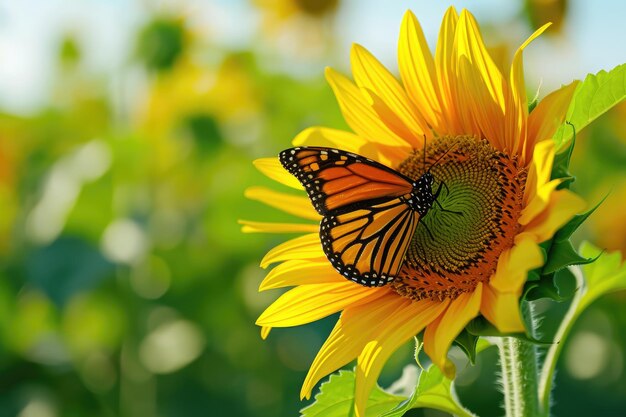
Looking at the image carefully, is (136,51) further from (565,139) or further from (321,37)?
(565,139)

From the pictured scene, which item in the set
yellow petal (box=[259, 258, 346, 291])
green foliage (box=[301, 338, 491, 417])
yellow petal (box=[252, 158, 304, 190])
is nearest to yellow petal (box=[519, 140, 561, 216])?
green foliage (box=[301, 338, 491, 417])

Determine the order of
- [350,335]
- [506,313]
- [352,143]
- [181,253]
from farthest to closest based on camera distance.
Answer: [181,253]
[352,143]
[350,335]
[506,313]

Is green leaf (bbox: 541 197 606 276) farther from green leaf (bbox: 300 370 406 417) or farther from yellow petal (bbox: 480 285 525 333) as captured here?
green leaf (bbox: 300 370 406 417)

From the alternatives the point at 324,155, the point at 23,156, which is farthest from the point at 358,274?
the point at 23,156

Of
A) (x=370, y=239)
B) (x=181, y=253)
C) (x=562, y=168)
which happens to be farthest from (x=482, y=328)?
(x=181, y=253)

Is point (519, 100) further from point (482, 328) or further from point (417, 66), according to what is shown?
point (482, 328)

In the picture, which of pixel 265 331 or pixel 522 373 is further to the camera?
pixel 265 331

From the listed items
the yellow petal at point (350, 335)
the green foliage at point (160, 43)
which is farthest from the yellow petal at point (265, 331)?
the green foliage at point (160, 43)
